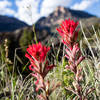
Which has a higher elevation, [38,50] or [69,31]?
[69,31]

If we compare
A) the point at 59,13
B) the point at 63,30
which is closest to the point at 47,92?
the point at 63,30

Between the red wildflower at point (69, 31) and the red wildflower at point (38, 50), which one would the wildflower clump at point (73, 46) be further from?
the red wildflower at point (38, 50)

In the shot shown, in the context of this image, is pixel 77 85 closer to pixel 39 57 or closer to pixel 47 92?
pixel 47 92

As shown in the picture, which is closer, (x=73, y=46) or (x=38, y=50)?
(x=38, y=50)

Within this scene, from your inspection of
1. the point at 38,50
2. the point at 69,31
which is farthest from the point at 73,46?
the point at 38,50

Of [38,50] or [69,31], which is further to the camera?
[69,31]

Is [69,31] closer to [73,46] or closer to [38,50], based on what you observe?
[73,46]

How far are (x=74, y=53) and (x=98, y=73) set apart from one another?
2.57 feet

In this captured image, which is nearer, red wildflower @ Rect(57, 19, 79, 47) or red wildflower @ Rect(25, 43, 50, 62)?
red wildflower @ Rect(25, 43, 50, 62)

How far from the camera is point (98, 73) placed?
1.46 meters

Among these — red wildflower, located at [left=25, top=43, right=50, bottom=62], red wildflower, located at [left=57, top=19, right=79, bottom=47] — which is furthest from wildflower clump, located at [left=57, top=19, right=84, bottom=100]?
red wildflower, located at [left=25, top=43, right=50, bottom=62]

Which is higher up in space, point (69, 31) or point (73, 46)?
point (69, 31)

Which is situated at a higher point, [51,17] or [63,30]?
[51,17]

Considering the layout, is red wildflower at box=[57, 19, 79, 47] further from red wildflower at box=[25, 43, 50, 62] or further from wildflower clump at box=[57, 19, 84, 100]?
red wildflower at box=[25, 43, 50, 62]
